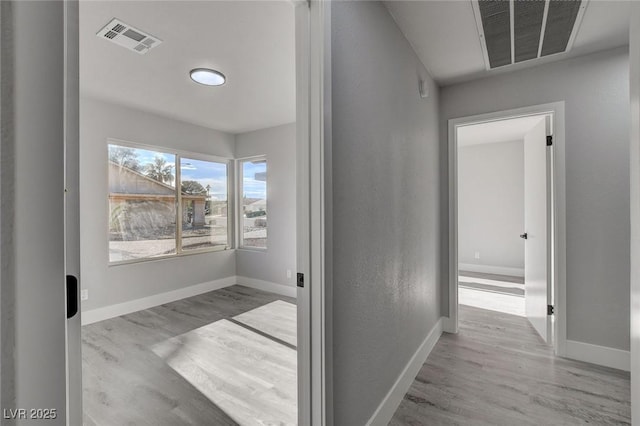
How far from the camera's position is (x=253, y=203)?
16.3 feet

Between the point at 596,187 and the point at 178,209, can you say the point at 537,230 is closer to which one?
the point at 596,187

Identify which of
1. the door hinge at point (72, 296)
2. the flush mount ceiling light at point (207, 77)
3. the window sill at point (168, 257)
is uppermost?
the flush mount ceiling light at point (207, 77)

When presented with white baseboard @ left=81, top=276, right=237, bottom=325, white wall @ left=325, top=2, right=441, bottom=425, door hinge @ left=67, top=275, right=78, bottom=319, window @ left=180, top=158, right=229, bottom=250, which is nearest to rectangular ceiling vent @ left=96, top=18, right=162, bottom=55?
white wall @ left=325, top=2, right=441, bottom=425

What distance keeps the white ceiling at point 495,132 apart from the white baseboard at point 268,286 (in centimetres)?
333

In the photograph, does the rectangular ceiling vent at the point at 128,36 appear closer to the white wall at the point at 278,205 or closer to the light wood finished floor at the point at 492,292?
the white wall at the point at 278,205

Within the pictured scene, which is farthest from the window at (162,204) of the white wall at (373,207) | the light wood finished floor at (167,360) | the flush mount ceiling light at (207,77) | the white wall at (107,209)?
the white wall at (373,207)

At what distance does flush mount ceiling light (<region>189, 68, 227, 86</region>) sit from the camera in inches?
105

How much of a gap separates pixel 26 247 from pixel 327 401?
1.19m

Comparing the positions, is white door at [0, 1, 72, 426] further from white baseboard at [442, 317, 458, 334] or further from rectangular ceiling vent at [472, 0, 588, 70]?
white baseboard at [442, 317, 458, 334]

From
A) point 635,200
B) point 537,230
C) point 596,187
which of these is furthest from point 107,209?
point 596,187

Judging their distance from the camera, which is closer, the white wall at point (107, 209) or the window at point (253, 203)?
the white wall at point (107, 209)

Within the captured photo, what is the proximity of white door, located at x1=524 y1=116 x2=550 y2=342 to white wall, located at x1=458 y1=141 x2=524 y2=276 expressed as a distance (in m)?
2.45

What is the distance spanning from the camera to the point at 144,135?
3.84 meters

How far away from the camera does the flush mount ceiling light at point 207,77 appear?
268 centimetres
